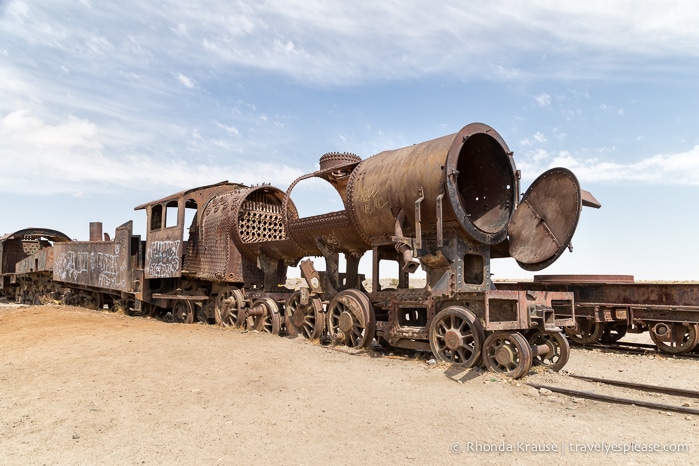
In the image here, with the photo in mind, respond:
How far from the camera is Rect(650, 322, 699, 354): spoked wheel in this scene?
9734 mm

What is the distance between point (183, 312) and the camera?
13.8 meters

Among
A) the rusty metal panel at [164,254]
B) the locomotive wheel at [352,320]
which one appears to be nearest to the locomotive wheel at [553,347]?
the locomotive wheel at [352,320]

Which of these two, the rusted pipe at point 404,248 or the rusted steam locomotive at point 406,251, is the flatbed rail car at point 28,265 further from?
the rusted pipe at point 404,248

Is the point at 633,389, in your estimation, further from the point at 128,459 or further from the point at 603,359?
the point at 128,459

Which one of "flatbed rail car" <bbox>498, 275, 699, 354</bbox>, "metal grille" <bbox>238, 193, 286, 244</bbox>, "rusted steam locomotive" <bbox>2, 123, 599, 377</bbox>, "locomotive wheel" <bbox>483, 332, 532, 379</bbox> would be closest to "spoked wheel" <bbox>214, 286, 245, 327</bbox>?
"rusted steam locomotive" <bbox>2, 123, 599, 377</bbox>

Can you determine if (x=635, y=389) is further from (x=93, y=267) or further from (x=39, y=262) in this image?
(x=39, y=262)

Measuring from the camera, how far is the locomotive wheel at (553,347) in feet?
24.0

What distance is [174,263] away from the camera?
1298cm

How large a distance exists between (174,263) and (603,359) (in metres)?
9.81

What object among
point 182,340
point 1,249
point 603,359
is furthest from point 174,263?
point 1,249

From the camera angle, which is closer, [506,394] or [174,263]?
[506,394]

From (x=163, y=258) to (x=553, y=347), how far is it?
978 cm

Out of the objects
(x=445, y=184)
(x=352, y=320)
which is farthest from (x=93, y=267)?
(x=445, y=184)

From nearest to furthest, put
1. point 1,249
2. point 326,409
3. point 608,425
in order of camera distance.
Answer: point 608,425
point 326,409
point 1,249
